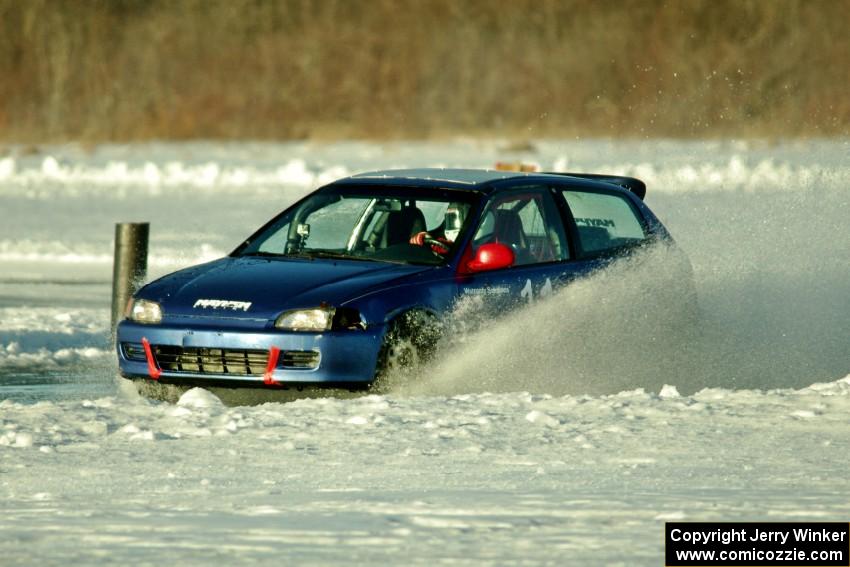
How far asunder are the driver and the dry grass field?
2937 centimetres

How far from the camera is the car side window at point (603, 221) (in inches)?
421

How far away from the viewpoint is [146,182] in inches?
1214

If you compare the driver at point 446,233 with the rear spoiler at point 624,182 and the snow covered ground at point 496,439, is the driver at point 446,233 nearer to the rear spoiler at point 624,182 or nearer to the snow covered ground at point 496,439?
the snow covered ground at point 496,439

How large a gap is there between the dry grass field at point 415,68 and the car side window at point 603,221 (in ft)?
92.7

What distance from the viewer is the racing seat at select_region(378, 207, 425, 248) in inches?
398

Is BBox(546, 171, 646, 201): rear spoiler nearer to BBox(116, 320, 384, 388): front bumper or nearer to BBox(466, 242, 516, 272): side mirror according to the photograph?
BBox(466, 242, 516, 272): side mirror

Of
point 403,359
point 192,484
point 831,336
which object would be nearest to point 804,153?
point 831,336

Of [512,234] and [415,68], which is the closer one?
[512,234]

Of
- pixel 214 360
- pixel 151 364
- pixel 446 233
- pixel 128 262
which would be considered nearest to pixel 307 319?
pixel 214 360

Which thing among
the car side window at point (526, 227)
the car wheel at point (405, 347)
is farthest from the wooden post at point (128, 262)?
the car wheel at point (405, 347)

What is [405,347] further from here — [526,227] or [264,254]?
[526,227]

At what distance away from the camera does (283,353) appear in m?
8.90

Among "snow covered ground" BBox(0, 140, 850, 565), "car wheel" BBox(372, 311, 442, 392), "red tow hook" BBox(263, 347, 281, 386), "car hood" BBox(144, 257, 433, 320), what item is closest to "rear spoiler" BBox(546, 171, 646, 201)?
"snow covered ground" BBox(0, 140, 850, 565)

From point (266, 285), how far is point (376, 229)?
48.5 inches
